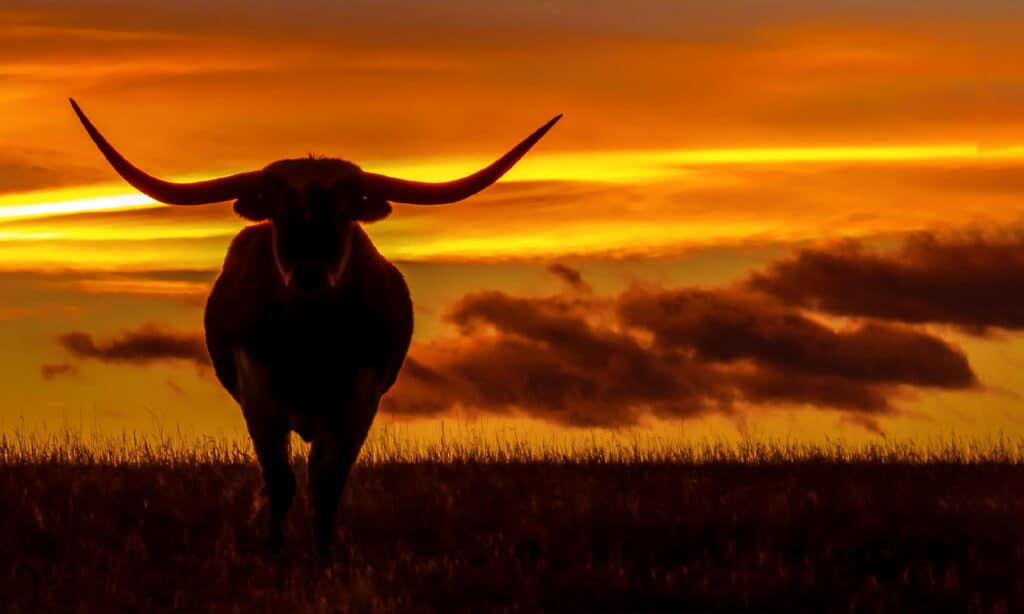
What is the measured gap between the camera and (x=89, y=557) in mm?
9898

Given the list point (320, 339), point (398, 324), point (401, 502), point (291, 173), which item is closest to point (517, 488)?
point (401, 502)

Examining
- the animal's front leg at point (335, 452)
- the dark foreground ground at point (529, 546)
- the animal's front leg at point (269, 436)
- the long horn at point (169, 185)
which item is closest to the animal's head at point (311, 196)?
the long horn at point (169, 185)

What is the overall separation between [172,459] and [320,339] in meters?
5.08

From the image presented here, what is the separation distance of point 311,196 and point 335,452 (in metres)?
1.73

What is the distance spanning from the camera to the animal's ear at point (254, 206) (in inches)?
388

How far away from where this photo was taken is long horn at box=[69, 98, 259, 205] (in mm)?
10501

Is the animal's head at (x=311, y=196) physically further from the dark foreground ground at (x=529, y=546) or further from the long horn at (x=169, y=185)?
the dark foreground ground at (x=529, y=546)

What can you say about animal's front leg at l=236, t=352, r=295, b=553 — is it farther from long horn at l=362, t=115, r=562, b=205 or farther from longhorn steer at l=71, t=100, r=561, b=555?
long horn at l=362, t=115, r=562, b=205

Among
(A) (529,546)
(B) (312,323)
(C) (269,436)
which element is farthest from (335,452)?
(A) (529,546)

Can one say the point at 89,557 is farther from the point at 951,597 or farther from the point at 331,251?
the point at 951,597

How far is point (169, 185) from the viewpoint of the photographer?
35.3ft

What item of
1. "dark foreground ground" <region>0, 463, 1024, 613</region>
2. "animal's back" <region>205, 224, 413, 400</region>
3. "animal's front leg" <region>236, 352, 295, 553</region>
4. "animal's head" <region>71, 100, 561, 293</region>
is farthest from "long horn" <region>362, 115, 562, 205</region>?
"dark foreground ground" <region>0, 463, 1024, 613</region>

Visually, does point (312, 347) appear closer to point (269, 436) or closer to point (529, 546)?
point (269, 436)

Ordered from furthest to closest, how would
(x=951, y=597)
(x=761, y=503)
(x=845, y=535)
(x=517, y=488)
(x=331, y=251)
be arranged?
1. (x=517, y=488)
2. (x=761, y=503)
3. (x=845, y=535)
4. (x=331, y=251)
5. (x=951, y=597)
